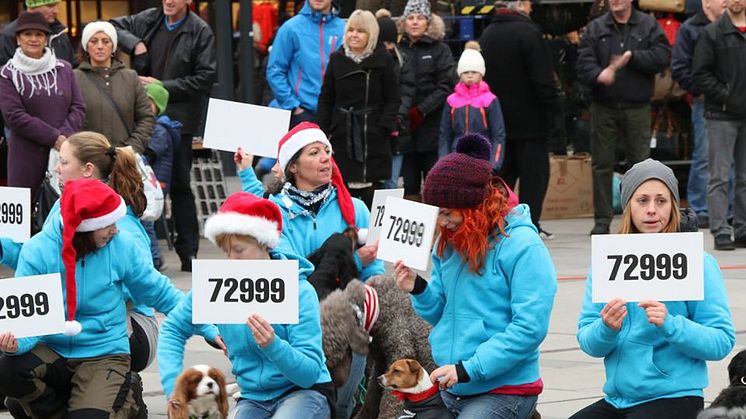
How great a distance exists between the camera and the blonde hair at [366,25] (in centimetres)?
1139

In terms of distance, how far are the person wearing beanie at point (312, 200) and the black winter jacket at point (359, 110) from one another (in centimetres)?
413

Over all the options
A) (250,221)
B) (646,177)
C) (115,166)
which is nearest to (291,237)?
(115,166)

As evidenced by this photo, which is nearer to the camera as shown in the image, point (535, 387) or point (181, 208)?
point (535, 387)

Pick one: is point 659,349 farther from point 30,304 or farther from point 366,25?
point 366,25

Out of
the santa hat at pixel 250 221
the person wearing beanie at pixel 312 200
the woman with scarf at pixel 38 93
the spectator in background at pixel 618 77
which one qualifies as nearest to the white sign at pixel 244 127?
the person wearing beanie at pixel 312 200

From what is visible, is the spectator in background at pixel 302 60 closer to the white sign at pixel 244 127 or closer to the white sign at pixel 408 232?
the white sign at pixel 244 127

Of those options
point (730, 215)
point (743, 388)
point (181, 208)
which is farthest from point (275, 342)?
point (730, 215)

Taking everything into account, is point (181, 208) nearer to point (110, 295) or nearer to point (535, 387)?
point (110, 295)

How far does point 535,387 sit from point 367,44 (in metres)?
6.07

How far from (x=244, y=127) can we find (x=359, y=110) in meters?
3.30

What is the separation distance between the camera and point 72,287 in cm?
626

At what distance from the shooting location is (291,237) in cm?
718

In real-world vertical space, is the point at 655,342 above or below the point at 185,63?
below

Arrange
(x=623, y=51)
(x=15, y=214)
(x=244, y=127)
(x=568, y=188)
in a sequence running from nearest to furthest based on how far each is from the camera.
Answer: (x=15, y=214)
(x=244, y=127)
(x=623, y=51)
(x=568, y=188)
